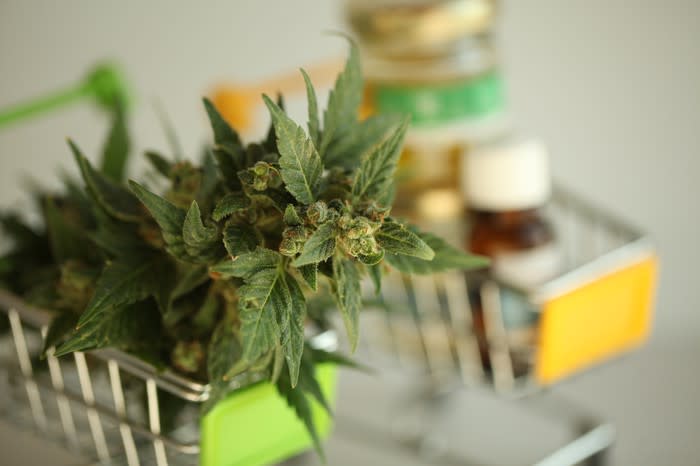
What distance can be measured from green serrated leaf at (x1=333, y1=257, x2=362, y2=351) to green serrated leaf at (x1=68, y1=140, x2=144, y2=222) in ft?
0.43

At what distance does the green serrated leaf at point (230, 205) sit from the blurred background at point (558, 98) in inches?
21.3

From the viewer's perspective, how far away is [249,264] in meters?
0.34

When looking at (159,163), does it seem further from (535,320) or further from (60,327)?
(535,320)

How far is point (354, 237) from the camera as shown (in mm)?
325

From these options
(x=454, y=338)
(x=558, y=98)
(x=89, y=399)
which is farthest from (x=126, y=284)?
(x=558, y=98)

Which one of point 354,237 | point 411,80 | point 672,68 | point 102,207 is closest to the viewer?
point 354,237

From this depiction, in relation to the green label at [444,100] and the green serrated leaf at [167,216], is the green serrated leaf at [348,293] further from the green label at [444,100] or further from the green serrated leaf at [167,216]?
the green label at [444,100]

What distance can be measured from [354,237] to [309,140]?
0.17ft

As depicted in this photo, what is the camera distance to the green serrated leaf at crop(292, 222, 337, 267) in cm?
32

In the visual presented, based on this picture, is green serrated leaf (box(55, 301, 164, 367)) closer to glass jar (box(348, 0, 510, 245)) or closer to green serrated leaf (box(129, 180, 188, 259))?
green serrated leaf (box(129, 180, 188, 259))

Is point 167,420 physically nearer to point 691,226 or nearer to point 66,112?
point 66,112

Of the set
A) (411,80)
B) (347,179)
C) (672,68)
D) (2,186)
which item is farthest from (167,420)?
(672,68)

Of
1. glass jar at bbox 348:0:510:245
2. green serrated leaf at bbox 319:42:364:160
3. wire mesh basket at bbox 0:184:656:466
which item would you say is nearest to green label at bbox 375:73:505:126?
glass jar at bbox 348:0:510:245

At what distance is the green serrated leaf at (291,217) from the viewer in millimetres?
332
